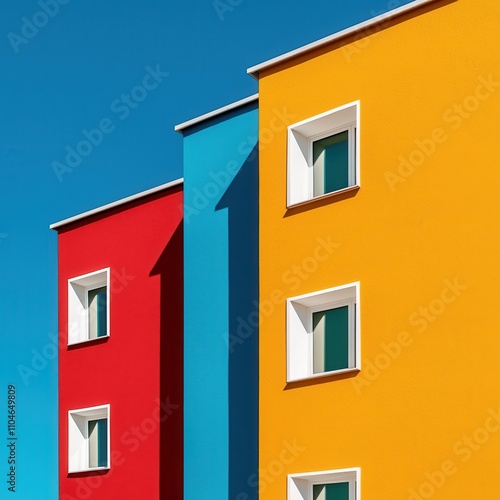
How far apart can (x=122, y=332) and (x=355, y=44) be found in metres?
7.13

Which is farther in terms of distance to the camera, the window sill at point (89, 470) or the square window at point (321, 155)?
the window sill at point (89, 470)

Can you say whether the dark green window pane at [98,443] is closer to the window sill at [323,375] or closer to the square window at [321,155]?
the window sill at [323,375]

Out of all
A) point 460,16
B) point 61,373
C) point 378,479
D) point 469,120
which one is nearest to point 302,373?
point 378,479

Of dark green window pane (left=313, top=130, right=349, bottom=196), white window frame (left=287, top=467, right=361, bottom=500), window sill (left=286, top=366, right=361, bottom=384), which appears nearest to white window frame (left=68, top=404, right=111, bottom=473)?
window sill (left=286, top=366, right=361, bottom=384)

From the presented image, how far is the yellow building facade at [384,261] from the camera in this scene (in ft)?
43.8

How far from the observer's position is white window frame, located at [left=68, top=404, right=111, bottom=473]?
65.1ft

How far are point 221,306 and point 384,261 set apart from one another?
11.2 feet

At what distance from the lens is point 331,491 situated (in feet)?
47.8

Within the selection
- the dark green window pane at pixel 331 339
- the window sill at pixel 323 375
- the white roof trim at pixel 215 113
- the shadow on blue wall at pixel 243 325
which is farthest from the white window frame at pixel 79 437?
the window sill at pixel 323 375

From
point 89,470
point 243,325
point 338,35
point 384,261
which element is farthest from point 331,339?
point 89,470

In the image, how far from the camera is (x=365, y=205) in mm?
14773

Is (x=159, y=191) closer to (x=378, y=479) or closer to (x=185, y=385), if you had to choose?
(x=185, y=385)

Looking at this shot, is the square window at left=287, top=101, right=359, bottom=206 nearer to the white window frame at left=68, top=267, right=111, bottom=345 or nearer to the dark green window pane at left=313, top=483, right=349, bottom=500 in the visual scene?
the dark green window pane at left=313, top=483, right=349, bottom=500

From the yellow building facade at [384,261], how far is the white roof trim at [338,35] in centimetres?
3
